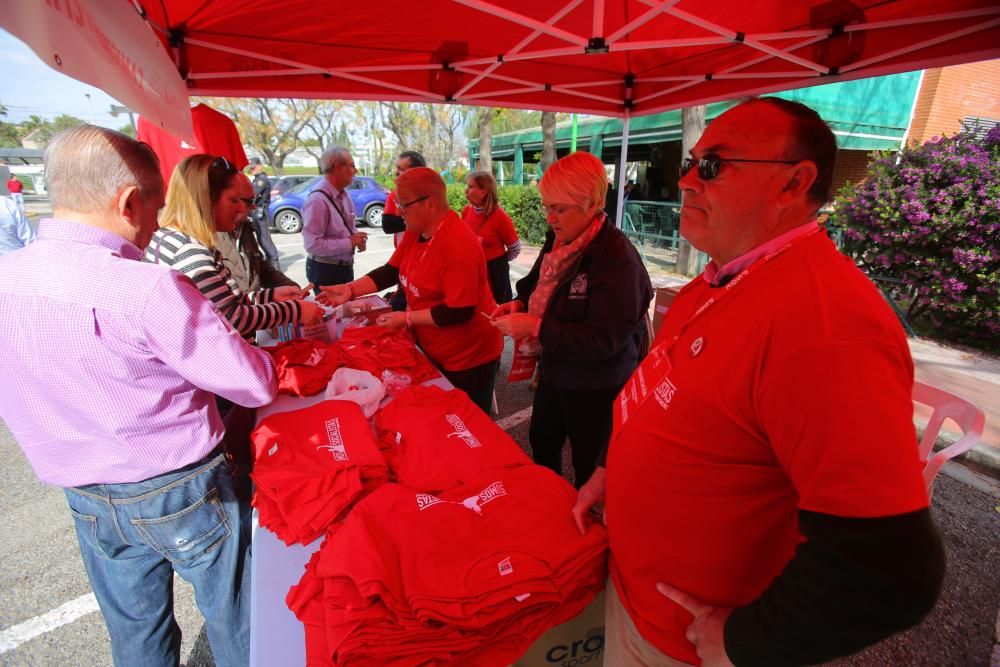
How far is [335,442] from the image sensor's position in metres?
1.73

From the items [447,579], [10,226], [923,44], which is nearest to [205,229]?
[447,579]

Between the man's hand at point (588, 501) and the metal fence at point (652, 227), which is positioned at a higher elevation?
the man's hand at point (588, 501)

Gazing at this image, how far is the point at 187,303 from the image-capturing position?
1240 millimetres

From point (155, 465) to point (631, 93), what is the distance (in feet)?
15.1

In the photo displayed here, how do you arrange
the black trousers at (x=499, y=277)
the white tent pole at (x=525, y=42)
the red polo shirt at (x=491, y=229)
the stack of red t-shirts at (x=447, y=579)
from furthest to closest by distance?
the black trousers at (x=499, y=277) < the red polo shirt at (x=491, y=229) < the white tent pole at (x=525, y=42) < the stack of red t-shirts at (x=447, y=579)

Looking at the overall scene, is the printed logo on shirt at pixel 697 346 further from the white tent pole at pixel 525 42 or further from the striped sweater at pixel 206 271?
the white tent pole at pixel 525 42

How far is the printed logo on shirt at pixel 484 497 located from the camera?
1.36 meters

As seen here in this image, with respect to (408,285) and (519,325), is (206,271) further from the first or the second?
(519,325)

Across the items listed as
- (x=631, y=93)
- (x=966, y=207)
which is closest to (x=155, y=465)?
(x=631, y=93)

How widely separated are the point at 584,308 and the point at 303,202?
15083 mm

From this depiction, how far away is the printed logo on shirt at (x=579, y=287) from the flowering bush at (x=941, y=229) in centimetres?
586

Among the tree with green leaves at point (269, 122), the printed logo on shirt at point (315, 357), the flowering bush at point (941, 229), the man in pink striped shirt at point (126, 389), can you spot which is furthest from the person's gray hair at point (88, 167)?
the tree with green leaves at point (269, 122)

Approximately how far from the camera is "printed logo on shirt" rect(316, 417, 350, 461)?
165 centimetres

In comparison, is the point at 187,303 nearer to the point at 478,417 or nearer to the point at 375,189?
the point at 478,417
